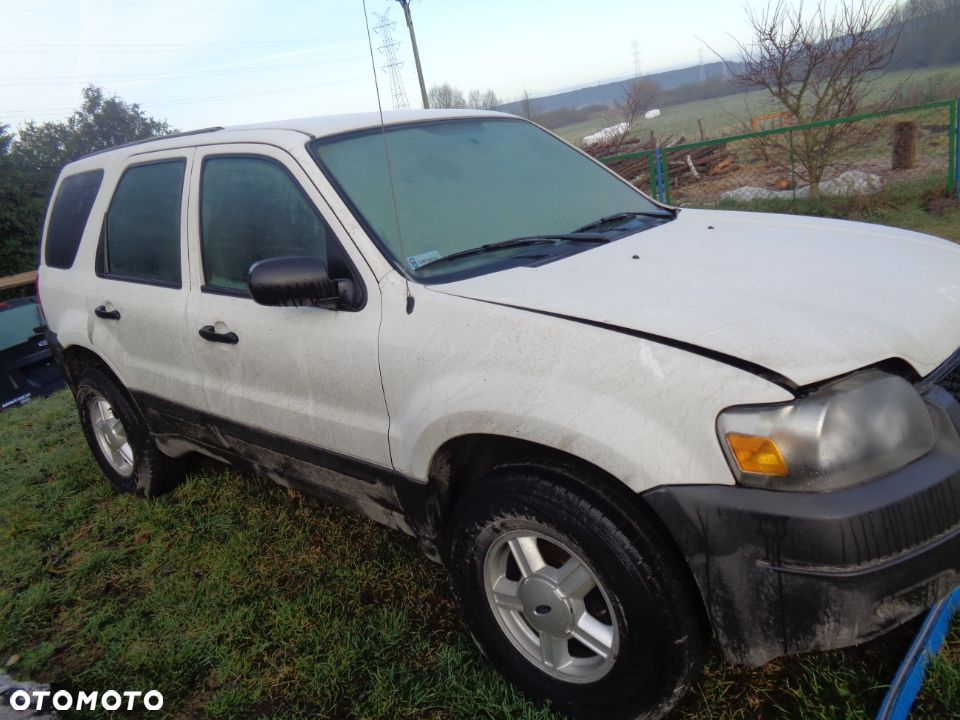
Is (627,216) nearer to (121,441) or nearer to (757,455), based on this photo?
(757,455)

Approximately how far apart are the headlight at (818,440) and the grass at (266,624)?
0.81 m

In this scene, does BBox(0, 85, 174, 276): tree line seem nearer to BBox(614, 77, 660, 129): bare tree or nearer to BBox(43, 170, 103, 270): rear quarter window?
BBox(43, 170, 103, 270): rear quarter window

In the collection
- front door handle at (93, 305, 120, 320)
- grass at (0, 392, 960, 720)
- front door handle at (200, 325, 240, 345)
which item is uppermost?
front door handle at (93, 305, 120, 320)

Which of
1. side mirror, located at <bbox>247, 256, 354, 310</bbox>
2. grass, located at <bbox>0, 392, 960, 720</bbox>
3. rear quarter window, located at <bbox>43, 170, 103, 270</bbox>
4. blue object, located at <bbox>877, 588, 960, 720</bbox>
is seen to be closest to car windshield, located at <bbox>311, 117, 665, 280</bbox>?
side mirror, located at <bbox>247, 256, 354, 310</bbox>

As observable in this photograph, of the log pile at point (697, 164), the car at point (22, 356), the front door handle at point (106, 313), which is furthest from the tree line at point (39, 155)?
the log pile at point (697, 164)

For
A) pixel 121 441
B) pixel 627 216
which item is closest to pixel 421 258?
pixel 627 216

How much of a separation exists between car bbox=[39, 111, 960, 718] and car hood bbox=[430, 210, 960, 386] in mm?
11

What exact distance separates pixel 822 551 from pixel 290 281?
1689mm

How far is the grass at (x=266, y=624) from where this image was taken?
2170 mm

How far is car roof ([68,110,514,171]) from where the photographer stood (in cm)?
280

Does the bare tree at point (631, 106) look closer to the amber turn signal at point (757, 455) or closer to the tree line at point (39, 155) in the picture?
the tree line at point (39, 155)

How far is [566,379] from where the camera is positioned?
186 centimetres

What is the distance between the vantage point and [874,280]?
206cm

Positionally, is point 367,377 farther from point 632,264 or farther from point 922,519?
point 922,519
